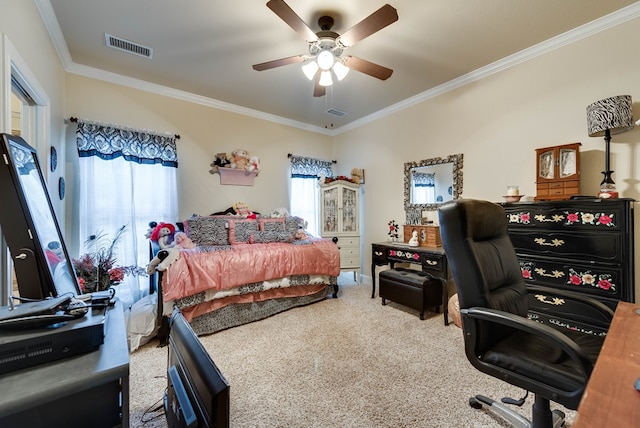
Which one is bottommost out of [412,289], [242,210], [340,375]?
[340,375]

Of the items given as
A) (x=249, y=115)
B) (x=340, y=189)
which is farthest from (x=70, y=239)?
(x=340, y=189)

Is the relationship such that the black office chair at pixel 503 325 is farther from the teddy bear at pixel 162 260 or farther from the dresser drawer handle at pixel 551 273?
the teddy bear at pixel 162 260

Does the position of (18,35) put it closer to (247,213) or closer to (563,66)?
(247,213)

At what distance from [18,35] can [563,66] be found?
4054 millimetres

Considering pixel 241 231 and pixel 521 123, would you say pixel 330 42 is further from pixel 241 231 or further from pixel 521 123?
pixel 241 231

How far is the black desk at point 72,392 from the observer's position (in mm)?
621

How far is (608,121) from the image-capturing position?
1985 millimetres

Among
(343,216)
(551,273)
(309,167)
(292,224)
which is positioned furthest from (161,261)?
(551,273)

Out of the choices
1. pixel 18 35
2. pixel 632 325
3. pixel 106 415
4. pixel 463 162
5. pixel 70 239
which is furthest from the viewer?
pixel 463 162

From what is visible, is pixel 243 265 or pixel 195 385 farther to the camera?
pixel 243 265

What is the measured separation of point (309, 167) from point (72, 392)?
167 inches

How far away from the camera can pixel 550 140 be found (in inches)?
98.5

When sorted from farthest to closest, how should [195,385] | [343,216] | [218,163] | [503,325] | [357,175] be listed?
[357,175]
[343,216]
[218,163]
[503,325]
[195,385]

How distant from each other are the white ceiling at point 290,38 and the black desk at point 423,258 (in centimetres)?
199
